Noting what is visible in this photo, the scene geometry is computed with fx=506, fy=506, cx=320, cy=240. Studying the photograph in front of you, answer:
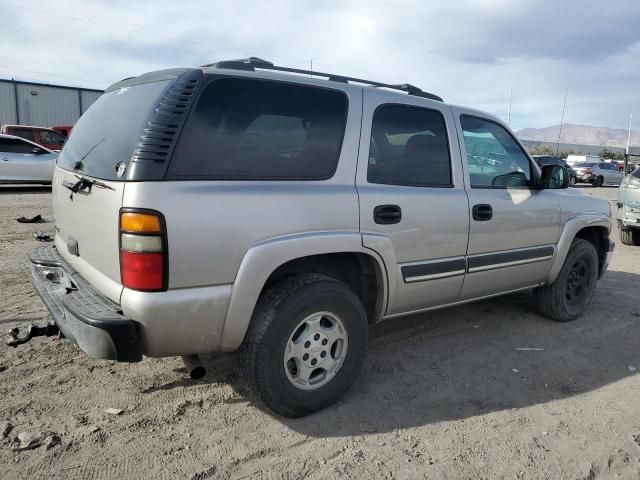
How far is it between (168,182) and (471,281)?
2.41m

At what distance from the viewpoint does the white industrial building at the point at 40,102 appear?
94.1 feet

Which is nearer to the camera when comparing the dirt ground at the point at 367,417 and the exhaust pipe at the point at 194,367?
the dirt ground at the point at 367,417

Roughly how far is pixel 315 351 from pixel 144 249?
3.82 feet

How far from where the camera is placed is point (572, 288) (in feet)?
16.1

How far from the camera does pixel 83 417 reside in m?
2.84

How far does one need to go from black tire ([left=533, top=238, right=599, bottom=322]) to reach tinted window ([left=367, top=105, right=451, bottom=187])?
1.87 meters

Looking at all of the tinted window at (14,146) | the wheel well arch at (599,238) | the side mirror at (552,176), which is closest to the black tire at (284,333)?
the side mirror at (552,176)

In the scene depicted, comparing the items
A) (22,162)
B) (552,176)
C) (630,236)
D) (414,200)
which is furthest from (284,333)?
(22,162)

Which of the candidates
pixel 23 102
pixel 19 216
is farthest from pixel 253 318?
pixel 23 102

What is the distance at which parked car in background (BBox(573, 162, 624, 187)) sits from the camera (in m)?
28.7

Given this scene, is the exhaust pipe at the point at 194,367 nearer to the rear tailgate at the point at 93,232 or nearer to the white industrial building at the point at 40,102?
the rear tailgate at the point at 93,232

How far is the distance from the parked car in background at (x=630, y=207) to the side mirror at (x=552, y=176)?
523 cm

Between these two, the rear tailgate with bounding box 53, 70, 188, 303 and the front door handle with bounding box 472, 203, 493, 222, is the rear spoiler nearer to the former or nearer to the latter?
the rear tailgate with bounding box 53, 70, 188, 303

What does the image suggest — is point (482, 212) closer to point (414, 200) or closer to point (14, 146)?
point (414, 200)
